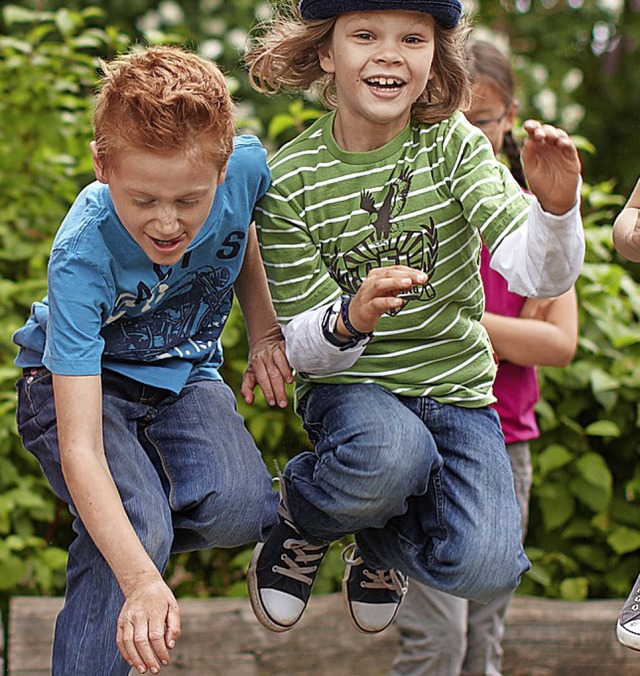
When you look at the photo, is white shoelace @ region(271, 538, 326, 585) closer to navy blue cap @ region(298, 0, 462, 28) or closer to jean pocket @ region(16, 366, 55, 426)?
jean pocket @ region(16, 366, 55, 426)

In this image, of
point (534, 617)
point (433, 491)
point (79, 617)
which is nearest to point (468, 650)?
point (534, 617)

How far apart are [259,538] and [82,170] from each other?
1.88 metres

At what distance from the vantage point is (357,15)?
2840mm

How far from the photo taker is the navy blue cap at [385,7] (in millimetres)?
2789

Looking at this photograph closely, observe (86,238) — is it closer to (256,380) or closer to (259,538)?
(256,380)

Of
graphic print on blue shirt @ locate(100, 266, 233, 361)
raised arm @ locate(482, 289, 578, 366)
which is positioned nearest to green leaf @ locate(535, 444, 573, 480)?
raised arm @ locate(482, 289, 578, 366)

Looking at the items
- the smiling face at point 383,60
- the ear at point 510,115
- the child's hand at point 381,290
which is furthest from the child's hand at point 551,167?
the ear at point 510,115

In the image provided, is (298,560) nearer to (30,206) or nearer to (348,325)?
(348,325)

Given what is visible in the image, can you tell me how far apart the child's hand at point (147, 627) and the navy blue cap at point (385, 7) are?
1.26 meters

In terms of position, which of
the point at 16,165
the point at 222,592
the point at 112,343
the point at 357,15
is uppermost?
the point at 357,15

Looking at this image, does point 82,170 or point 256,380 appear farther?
point 82,170

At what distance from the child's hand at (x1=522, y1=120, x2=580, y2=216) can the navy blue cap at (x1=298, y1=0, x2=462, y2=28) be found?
441 mm

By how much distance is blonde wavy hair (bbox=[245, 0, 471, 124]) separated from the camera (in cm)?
294

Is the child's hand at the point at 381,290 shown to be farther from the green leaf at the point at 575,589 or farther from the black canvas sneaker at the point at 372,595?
the green leaf at the point at 575,589
